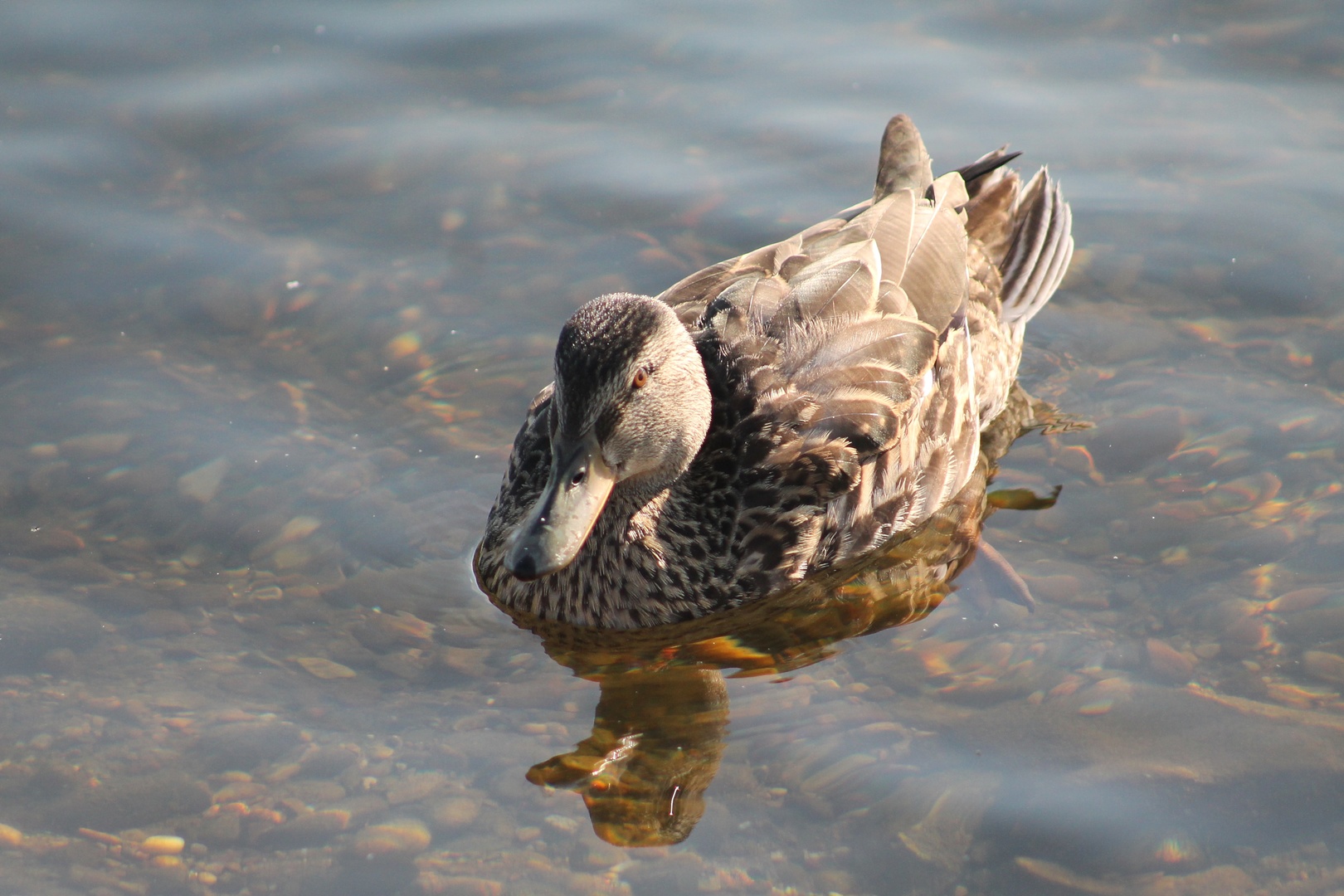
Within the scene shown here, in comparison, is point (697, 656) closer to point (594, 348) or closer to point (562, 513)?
point (562, 513)

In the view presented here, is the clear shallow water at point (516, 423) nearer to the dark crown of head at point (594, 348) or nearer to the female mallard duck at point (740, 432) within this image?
the female mallard duck at point (740, 432)

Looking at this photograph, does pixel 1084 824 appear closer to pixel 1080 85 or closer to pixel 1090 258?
pixel 1090 258

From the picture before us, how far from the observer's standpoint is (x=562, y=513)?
18.8ft

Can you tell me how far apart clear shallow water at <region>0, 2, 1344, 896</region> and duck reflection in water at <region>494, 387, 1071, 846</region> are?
0.15 ft

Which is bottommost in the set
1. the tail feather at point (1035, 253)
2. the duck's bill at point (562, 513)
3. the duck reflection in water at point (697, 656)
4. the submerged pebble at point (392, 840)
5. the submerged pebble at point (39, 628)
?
the submerged pebble at point (392, 840)

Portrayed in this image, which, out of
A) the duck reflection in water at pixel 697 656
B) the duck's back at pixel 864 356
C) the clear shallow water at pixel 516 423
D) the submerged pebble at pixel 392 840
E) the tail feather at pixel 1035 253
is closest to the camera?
the submerged pebble at pixel 392 840

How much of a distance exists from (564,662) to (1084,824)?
7.18 ft

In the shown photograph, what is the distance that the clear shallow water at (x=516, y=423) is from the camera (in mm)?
5234

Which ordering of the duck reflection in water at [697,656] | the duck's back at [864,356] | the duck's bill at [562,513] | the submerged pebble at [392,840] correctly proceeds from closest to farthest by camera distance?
the submerged pebble at [392,840], the duck reflection in water at [697,656], the duck's bill at [562,513], the duck's back at [864,356]

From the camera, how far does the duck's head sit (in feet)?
18.7

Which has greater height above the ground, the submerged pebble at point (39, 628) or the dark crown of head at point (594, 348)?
the dark crown of head at point (594, 348)

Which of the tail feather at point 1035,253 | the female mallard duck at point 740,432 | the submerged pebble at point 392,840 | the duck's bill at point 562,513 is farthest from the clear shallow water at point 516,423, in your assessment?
the duck's bill at point 562,513

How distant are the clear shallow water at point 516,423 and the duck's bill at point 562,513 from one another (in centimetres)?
63

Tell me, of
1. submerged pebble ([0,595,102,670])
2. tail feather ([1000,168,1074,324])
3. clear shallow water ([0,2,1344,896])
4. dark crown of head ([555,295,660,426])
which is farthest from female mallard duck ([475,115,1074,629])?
submerged pebble ([0,595,102,670])
